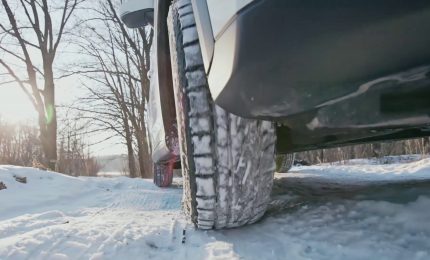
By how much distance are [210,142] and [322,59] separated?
1.80 feet

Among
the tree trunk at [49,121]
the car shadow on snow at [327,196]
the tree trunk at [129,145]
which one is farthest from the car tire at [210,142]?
the tree trunk at [129,145]

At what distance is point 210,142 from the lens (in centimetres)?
130

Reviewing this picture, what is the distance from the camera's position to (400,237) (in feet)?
4.13

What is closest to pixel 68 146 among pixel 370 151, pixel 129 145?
pixel 129 145

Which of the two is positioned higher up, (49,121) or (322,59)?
(49,121)

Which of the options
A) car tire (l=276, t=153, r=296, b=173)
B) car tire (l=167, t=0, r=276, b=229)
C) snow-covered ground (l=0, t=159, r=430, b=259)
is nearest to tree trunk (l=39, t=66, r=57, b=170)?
car tire (l=276, t=153, r=296, b=173)

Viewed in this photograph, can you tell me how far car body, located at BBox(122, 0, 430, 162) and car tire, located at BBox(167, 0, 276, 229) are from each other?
216mm

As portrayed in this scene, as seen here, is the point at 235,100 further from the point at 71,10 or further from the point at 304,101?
the point at 71,10

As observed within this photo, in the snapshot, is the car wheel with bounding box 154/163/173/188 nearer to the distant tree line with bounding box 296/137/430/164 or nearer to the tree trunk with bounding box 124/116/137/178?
the distant tree line with bounding box 296/137/430/164

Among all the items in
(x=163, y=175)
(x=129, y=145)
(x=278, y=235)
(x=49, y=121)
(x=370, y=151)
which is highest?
(x=49, y=121)

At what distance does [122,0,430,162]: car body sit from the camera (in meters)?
0.76

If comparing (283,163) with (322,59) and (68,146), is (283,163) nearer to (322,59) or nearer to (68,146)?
(322,59)

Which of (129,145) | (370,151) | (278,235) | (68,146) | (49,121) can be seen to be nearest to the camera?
(278,235)

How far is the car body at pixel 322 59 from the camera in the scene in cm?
76
